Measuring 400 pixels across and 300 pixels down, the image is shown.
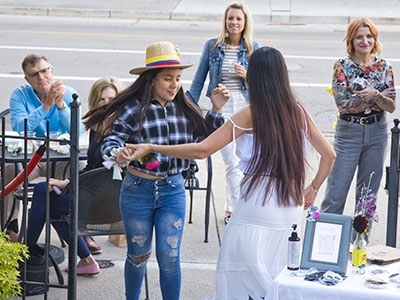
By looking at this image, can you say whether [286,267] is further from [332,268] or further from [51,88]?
[51,88]

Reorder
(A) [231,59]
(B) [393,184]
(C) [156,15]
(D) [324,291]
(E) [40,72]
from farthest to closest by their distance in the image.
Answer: (C) [156,15], (A) [231,59], (E) [40,72], (B) [393,184], (D) [324,291]

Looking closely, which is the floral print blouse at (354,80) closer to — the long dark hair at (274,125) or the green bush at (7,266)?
the long dark hair at (274,125)

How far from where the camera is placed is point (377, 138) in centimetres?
618

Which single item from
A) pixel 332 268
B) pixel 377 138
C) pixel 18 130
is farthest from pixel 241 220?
pixel 18 130

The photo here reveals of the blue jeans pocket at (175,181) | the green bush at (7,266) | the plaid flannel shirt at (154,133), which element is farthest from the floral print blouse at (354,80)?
the green bush at (7,266)

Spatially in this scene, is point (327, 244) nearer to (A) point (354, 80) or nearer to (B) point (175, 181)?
(B) point (175, 181)

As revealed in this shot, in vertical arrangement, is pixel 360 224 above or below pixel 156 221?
above

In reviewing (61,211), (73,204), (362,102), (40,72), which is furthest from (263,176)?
(40,72)

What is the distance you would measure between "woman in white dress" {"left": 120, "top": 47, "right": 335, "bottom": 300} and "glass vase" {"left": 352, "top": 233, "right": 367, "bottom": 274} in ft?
1.37

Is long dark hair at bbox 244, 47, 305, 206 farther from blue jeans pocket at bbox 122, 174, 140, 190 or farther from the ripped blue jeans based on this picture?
blue jeans pocket at bbox 122, 174, 140, 190

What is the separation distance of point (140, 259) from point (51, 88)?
1.99 metres

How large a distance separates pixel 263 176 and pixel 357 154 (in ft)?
7.35

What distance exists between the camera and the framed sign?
391 centimetres

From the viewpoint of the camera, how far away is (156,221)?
476 centimetres
